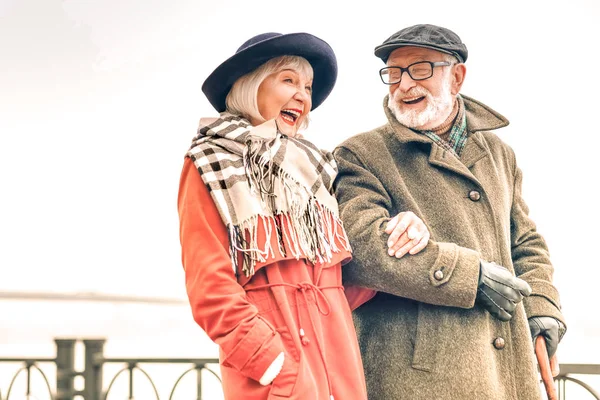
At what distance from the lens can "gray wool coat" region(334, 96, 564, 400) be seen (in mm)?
2461

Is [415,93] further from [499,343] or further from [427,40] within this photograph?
[499,343]

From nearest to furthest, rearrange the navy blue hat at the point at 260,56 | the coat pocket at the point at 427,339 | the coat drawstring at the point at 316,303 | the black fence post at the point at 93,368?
the coat drawstring at the point at 316,303 < the navy blue hat at the point at 260,56 < the coat pocket at the point at 427,339 < the black fence post at the point at 93,368

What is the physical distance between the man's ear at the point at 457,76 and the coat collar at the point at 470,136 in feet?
0.34

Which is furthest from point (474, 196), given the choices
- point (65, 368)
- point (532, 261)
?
point (65, 368)

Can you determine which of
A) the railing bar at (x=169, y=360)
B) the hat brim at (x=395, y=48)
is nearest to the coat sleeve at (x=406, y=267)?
the hat brim at (x=395, y=48)

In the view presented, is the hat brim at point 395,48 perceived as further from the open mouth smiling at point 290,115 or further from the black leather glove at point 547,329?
the black leather glove at point 547,329

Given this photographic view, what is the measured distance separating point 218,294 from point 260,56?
754mm

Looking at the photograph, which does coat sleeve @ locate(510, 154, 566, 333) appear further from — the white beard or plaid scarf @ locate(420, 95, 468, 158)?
the white beard

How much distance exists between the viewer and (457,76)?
9.19ft

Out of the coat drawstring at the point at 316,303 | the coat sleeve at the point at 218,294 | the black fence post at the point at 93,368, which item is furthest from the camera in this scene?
the black fence post at the point at 93,368

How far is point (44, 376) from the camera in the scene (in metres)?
4.73

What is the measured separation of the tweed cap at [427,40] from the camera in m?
2.66

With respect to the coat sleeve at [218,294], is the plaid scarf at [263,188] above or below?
above

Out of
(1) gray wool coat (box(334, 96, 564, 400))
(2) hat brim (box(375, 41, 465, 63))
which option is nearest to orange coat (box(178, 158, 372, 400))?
(1) gray wool coat (box(334, 96, 564, 400))
